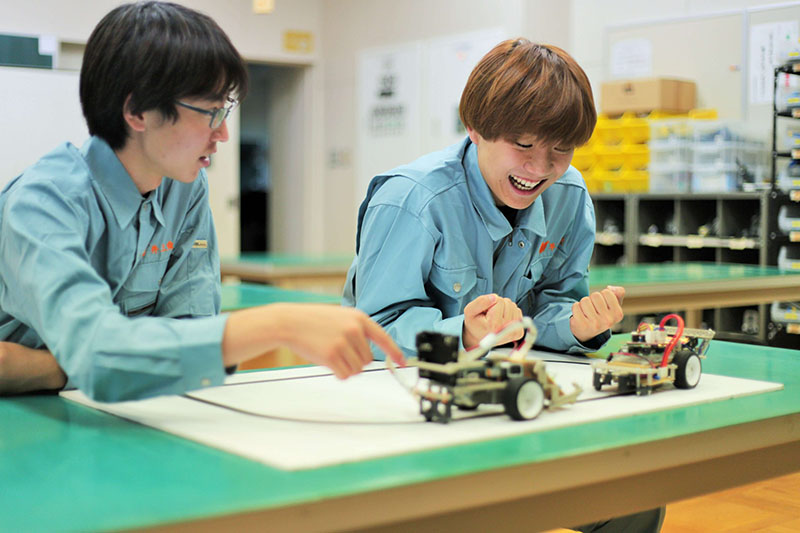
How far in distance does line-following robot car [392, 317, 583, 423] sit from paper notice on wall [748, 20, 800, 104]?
4.95 meters

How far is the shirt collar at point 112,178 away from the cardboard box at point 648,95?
4.83 metres

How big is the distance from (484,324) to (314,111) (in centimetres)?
732

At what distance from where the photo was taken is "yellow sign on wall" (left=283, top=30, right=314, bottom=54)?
8.13 m

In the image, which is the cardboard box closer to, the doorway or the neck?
the doorway

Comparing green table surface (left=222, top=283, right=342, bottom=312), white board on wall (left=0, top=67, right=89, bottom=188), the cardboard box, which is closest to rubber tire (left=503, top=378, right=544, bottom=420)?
green table surface (left=222, top=283, right=342, bottom=312)

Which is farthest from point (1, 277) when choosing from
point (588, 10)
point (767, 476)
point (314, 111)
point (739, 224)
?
point (314, 111)

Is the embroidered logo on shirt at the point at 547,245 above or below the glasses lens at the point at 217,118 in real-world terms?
below

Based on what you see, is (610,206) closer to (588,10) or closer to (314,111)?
(588,10)

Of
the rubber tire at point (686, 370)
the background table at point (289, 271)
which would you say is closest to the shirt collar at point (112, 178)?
the rubber tire at point (686, 370)

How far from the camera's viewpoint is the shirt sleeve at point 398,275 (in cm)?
151

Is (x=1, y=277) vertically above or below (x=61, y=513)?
above

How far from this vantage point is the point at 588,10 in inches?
256

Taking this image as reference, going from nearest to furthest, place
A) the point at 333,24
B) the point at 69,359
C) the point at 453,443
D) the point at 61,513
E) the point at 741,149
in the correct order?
the point at 61,513 < the point at 453,443 < the point at 69,359 < the point at 741,149 < the point at 333,24

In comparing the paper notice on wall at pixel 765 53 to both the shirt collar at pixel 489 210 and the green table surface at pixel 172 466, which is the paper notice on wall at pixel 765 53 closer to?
the shirt collar at pixel 489 210
